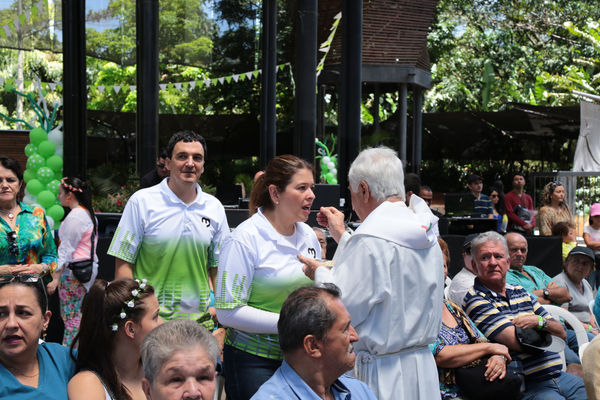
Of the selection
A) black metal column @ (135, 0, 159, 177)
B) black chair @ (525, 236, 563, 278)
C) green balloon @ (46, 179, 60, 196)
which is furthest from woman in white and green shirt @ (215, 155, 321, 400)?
green balloon @ (46, 179, 60, 196)

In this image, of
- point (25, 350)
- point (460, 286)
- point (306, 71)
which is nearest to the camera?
point (25, 350)

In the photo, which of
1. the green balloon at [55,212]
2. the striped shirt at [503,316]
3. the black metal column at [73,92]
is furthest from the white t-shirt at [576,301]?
the black metal column at [73,92]

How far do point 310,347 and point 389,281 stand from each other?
65cm

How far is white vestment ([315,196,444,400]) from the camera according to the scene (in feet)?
9.94

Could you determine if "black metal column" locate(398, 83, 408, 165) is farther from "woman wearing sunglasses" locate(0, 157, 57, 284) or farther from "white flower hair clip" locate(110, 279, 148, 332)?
"white flower hair clip" locate(110, 279, 148, 332)

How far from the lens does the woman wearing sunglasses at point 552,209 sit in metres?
9.51

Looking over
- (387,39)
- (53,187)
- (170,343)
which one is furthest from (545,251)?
(387,39)

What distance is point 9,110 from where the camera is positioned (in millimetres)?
36375

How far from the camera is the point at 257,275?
3309mm

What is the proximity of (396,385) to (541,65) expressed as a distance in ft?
99.9

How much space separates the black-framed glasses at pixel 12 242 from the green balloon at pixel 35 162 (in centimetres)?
839

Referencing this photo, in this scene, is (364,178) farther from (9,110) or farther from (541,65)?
(9,110)

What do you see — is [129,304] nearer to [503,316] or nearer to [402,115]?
[503,316]

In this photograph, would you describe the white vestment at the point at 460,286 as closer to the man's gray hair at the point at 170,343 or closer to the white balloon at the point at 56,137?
the man's gray hair at the point at 170,343
